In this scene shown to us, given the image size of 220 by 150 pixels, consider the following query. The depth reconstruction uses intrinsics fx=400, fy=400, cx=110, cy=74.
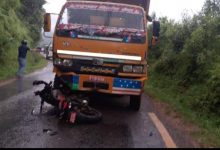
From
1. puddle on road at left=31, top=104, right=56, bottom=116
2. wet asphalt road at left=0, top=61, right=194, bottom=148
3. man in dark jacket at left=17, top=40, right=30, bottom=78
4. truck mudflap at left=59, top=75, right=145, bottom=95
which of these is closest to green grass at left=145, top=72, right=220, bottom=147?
wet asphalt road at left=0, top=61, right=194, bottom=148

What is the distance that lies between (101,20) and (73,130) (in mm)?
3191

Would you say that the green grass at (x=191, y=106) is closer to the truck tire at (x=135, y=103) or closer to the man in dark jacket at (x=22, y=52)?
the truck tire at (x=135, y=103)

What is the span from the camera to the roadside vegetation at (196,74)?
948cm

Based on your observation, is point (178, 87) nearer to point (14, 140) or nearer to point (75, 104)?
point (75, 104)

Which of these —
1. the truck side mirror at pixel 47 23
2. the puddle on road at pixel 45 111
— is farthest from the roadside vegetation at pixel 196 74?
the truck side mirror at pixel 47 23

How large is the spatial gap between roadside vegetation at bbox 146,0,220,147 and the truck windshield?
7.97 ft

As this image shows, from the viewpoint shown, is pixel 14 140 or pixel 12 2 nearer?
pixel 14 140

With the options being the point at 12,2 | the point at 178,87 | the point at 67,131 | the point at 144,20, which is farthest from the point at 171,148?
the point at 12,2

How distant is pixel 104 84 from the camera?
8.75m

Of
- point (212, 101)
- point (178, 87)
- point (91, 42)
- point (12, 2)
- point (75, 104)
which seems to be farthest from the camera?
point (12, 2)

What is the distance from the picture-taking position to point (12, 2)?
21031mm

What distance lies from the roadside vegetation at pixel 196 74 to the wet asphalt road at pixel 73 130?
1.04 meters

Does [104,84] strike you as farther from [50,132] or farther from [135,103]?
[50,132]

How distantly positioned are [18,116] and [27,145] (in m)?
2.29
